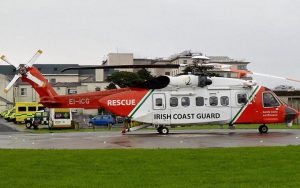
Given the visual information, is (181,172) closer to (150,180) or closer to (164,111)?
(150,180)

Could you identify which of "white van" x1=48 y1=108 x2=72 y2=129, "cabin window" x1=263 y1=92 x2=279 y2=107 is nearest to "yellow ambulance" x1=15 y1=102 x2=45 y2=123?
"white van" x1=48 y1=108 x2=72 y2=129

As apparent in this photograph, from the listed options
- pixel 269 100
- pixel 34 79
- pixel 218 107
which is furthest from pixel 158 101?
pixel 34 79

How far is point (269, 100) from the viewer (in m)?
28.2

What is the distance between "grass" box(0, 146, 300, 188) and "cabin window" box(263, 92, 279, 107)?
12766 millimetres

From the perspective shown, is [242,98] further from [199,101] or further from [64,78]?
[64,78]

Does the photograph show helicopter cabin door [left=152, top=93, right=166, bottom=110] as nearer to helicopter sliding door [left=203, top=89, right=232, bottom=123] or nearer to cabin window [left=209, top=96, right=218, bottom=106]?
helicopter sliding door [left=203, top=89, right=232, bottom=123]

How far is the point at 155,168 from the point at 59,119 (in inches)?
1422

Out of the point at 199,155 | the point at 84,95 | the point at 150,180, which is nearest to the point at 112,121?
the point at 84,95

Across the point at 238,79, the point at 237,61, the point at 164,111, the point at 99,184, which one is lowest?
the point at 99,184

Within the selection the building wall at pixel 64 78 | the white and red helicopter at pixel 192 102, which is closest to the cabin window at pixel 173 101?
the white and red helicopter at pixel 192 102

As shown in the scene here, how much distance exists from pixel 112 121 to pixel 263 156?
49089 millimetres

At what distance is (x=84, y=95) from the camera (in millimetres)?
28406

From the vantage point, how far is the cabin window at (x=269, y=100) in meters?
28.1

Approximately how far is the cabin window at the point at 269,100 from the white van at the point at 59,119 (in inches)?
920
